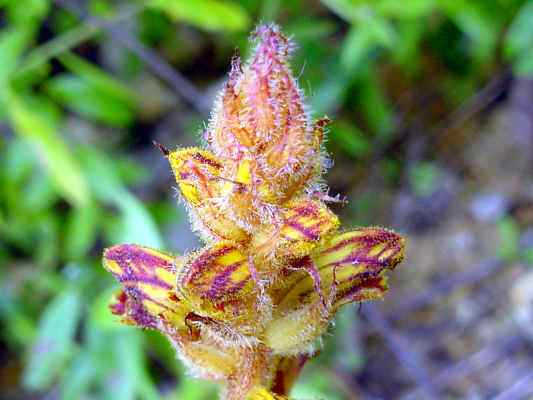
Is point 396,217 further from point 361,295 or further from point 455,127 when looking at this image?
point 361,295

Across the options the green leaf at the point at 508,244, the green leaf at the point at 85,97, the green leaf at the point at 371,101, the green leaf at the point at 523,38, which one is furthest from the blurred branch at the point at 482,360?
the green leaf at the point at 85,97

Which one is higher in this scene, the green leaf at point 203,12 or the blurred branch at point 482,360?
the green leaf at point 203,12

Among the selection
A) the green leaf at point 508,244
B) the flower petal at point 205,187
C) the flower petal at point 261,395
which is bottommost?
the flower petal at point 261,395

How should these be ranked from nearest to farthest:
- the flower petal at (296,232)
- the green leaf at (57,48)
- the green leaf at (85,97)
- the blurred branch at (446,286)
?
the flower petal at (296,232) → the green leaf at (57,48) → the green leaf at (85,97) → the blurred branch at (446,286)

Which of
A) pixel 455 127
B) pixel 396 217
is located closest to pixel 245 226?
pixel 396 217

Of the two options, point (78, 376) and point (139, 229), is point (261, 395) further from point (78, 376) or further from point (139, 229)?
point (78, 376)

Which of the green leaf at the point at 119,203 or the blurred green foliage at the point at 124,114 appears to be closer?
the green leaf at the point at 119,203

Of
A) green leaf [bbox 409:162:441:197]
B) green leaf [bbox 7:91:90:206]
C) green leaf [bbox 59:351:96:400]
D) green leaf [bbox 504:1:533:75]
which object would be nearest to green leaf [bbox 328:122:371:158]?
green leaf [bbox 409:162:441:197]

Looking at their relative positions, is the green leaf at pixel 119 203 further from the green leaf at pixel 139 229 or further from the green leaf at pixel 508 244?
the green leaf at pixel 508 244
